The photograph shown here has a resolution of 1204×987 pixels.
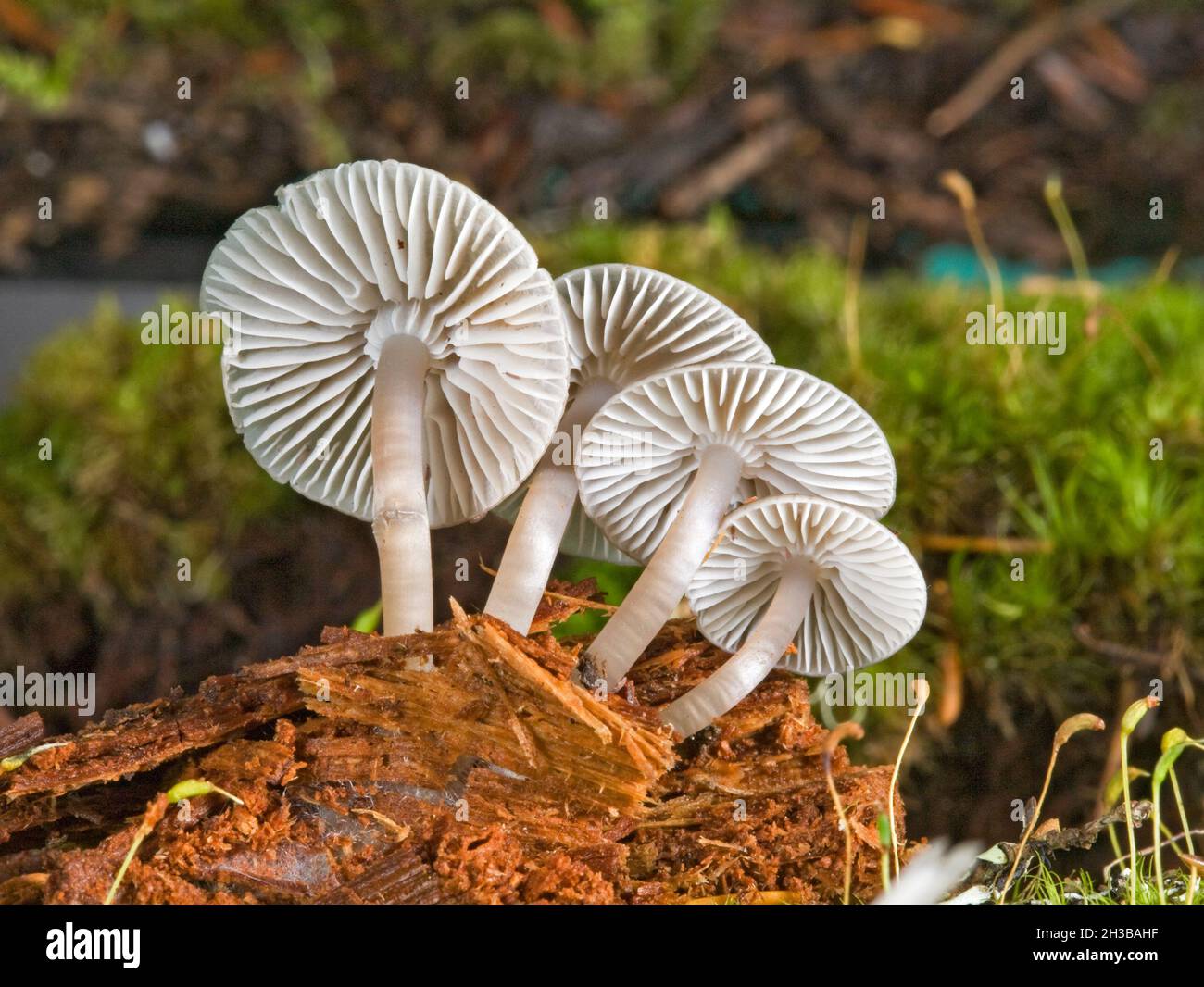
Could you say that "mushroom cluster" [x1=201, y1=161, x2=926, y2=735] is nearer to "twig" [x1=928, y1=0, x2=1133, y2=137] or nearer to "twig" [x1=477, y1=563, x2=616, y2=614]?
"twig" [x1=477, y1=563, x2=616, y2=614]

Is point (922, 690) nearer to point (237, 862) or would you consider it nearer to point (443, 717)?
point (443, 717)

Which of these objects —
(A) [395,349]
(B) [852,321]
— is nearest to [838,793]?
(A) [395,349]

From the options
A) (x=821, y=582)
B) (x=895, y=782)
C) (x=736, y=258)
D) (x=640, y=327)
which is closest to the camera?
(x=895, y=782)

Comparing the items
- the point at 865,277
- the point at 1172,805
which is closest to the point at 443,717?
the point at 1172,805

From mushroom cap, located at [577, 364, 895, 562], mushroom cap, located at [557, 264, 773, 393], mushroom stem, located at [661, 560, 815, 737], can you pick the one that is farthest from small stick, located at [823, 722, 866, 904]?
mushroom cap, located at [557, 264, 773, 393]

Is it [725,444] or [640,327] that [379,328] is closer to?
[640,327]
